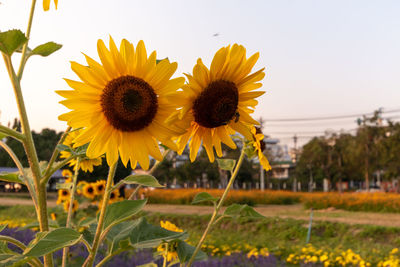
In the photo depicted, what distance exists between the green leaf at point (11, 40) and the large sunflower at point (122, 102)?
0.60 ft

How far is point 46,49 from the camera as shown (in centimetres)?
110

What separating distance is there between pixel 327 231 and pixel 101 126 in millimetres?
10645

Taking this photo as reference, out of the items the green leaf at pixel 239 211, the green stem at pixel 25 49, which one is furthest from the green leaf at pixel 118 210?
the green leaf at pixel 239 211

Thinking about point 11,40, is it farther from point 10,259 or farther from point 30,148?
point 10,259

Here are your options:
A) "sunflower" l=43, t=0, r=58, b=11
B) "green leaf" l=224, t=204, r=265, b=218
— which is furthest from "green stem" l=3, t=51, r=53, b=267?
"green leaf" l=224, t=204, r=265, b=218

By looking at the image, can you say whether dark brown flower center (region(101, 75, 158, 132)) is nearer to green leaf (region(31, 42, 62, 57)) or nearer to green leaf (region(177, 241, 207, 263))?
green leaf (region(31, 42, 62, 57))

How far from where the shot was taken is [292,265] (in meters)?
→ 5.85

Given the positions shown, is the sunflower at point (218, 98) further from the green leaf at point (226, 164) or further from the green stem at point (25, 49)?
the green leaf at point (226, 164)

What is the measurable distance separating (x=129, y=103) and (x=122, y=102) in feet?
0.05

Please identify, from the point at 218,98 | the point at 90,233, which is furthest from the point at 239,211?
the point at 218,98

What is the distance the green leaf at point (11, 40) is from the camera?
966 mm

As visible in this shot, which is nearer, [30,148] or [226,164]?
[30,148]

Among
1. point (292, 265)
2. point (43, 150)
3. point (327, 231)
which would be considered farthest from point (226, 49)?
point (43, 150)

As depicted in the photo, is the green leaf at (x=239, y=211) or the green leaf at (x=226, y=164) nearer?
the green leaf at (x=239, y=211)
